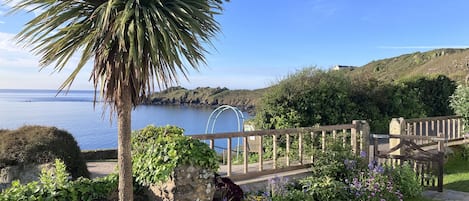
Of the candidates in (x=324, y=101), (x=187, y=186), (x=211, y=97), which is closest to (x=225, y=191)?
(x=187, y=186)

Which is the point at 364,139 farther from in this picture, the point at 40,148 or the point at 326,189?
the point at 40,148

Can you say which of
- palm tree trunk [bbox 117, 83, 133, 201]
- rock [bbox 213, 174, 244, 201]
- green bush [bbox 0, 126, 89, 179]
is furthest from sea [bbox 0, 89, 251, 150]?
palm tree trunk [bbox 117, 83, 133, 201]

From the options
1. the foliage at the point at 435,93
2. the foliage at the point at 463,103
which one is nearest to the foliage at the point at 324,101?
the foliage at the point at 435,93

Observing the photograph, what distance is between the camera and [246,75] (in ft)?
39.0

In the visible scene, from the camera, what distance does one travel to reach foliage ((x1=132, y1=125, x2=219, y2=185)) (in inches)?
147

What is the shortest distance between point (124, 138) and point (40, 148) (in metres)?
3.68

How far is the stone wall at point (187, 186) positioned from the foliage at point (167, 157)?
6cm

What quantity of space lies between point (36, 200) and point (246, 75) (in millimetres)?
8922

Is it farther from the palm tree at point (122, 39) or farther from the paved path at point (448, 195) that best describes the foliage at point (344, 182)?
the palm tree at point (122, 39)

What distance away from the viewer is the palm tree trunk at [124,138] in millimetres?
2942

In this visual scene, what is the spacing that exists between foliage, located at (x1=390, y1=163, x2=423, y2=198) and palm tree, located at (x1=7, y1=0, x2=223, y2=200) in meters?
4.59

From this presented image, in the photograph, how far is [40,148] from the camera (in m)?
5.95

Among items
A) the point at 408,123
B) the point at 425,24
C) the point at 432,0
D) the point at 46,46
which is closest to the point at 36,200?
the point at 46,46

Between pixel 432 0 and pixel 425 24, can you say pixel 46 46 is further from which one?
pixel 425 24
